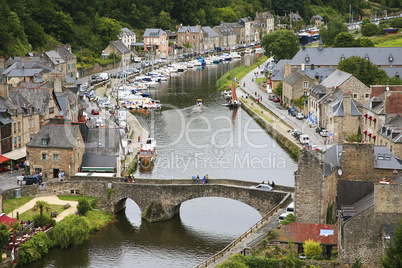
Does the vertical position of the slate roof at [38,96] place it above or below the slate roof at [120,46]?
below

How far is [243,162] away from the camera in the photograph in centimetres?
5947

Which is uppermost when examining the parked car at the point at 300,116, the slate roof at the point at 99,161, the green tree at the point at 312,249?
the parked car at the point at 300,116

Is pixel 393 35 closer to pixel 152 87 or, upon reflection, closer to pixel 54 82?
pixel 152 87

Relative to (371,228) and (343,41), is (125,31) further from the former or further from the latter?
(371,228)

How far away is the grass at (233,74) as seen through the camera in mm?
101625

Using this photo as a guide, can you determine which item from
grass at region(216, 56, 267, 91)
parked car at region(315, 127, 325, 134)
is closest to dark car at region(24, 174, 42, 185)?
parked car at region(315, 127, 325, 134)

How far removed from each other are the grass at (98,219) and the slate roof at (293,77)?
38.6m

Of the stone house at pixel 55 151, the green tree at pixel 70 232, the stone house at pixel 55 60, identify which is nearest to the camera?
the green tree at pixel 70 232

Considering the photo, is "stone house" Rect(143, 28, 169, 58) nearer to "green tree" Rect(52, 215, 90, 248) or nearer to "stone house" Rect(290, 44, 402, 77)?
"stone house" Rect(290, 44, 402, 77)

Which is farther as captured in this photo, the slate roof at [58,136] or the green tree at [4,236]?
the slate roof at [58,136]

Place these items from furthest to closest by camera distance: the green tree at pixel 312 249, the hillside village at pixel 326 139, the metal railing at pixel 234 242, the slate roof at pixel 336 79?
1. the slate roof at pixel 336 79
2. the metal railing at pixel 234 242
3. the green tree at pixel 312 249
4. the hillside village at pixel 326 139

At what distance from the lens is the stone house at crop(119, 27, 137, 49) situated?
414ft

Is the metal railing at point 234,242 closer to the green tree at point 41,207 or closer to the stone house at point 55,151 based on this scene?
the green tree at point 41,207

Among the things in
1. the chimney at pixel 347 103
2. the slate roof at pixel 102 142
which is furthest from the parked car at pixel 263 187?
the chimney at pixel 347 103
